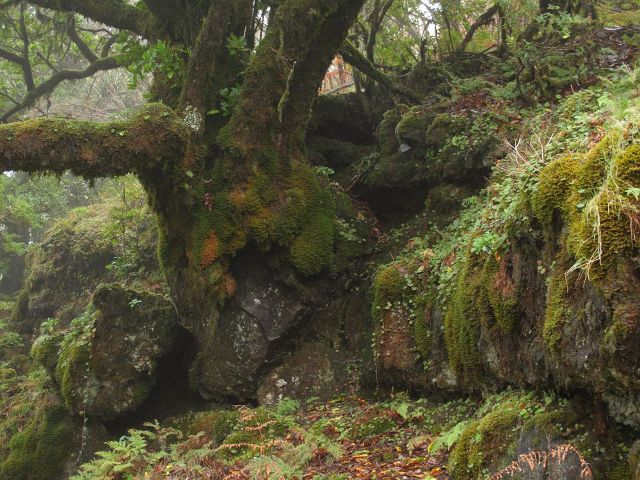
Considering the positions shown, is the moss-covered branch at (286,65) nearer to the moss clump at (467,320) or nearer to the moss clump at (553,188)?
the moss clump at (467,320)

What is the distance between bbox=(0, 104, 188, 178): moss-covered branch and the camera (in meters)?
7.67

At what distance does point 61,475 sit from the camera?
9.34 metres

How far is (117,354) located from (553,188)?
7635mm

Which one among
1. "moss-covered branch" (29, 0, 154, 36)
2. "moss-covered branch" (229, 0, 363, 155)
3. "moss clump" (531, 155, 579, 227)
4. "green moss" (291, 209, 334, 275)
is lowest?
"green moss" (291, 209, 334, 275)

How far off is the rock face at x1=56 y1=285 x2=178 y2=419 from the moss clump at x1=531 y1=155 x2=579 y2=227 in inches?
275

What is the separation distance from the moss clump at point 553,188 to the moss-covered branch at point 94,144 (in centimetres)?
579

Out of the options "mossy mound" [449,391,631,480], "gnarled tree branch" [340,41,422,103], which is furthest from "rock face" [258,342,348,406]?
"gnarled tree branch" [340,41,422,103]

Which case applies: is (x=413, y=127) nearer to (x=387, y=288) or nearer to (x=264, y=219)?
(x=264, y=219)

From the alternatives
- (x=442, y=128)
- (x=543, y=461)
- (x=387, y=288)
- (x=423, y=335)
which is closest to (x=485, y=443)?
(x=543, y=461)

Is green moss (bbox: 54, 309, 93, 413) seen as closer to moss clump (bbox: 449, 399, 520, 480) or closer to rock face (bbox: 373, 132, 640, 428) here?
rock face (bbox: 373, 132, 640, 428)

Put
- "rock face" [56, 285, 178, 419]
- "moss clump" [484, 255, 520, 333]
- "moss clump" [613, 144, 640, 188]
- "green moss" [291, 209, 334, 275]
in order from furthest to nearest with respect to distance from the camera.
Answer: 1. "rock face" [56, 285, 178, 419]
2. "green moss" [291, 209, 334, 275]
3. "moss clump" [484, 255, 520, 333]
4. "moss clump" [613, 144, 640, 188]

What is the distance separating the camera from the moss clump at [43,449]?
9469mm

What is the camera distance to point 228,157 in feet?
29.8

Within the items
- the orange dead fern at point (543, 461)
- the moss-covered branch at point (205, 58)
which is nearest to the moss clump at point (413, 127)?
the moss-covered branch at point (205, 58)
